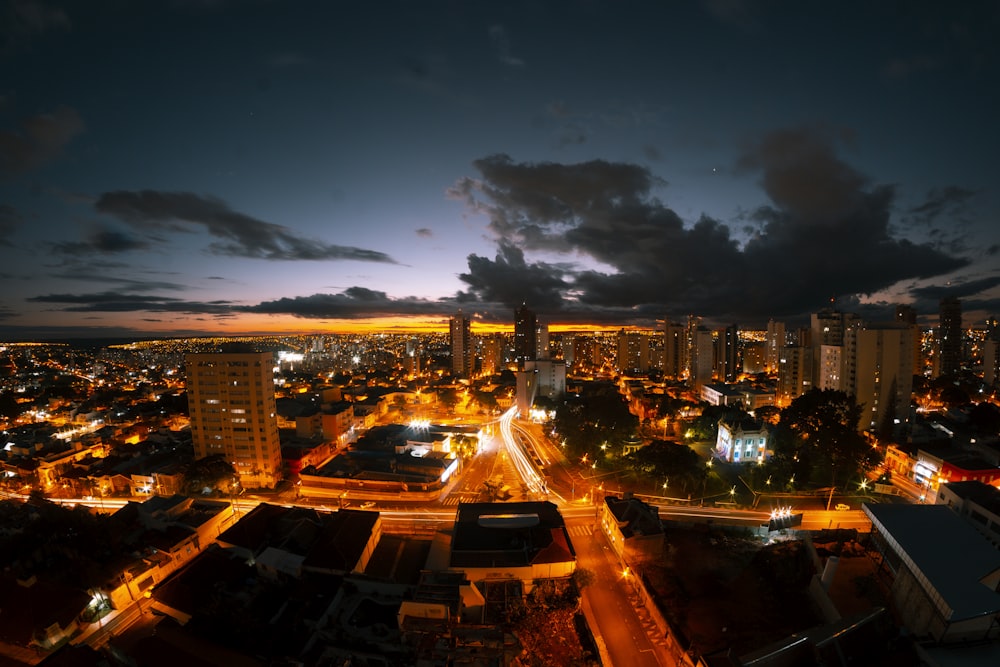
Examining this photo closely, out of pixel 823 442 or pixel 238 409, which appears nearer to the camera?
pixel 823 442

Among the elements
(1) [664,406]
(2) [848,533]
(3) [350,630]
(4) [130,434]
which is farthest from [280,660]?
(1) [664,406]

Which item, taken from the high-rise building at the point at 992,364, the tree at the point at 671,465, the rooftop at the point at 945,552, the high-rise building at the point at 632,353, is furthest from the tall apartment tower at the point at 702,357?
the rooftop at the point at 945,552

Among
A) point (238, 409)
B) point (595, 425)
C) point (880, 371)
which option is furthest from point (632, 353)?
point (238, 409)

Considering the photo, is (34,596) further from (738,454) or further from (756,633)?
(738,454)

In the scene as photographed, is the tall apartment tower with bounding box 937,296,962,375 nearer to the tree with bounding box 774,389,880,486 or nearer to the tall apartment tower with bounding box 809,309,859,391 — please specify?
the tall apartment tower with bounding box 809,309,859,391

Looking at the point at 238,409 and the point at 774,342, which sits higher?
the point at 774,342

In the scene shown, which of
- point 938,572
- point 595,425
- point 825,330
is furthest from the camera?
point 825,330

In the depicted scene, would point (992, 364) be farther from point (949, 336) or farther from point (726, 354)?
point (726, 354)

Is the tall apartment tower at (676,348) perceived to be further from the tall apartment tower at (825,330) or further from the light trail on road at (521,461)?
the light trail on road at (521,461)
